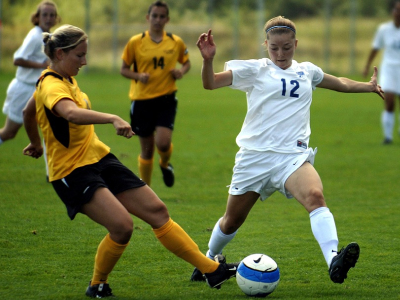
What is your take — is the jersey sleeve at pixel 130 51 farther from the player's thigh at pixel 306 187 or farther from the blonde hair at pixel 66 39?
the player's thigh at pixel 306 187

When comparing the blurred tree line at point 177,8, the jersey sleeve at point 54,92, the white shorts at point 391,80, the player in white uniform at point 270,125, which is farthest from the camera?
the blurred tree line at point 177,8

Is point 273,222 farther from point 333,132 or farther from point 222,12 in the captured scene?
point 222,12

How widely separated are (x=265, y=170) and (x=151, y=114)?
402 cm

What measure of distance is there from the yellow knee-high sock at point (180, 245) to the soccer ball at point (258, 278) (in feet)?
0.72

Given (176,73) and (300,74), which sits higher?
(300,74)

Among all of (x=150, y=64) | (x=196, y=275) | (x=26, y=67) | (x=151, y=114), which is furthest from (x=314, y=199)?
(x=26, y=67)

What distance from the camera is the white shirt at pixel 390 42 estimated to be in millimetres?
13688

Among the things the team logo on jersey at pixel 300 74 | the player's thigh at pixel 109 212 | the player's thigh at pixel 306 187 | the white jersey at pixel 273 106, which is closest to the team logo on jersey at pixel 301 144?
the white jersey at pixel 273 106

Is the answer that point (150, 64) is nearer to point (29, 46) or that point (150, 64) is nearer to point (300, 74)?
point (29, 46)

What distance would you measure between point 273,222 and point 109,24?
24600 millimetres

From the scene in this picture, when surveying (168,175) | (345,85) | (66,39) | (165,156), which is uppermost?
(66,39)

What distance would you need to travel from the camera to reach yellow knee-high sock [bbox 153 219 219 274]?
15.8 ft

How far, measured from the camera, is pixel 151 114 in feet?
29.0

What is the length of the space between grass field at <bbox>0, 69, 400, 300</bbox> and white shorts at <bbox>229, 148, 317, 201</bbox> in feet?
2.48
